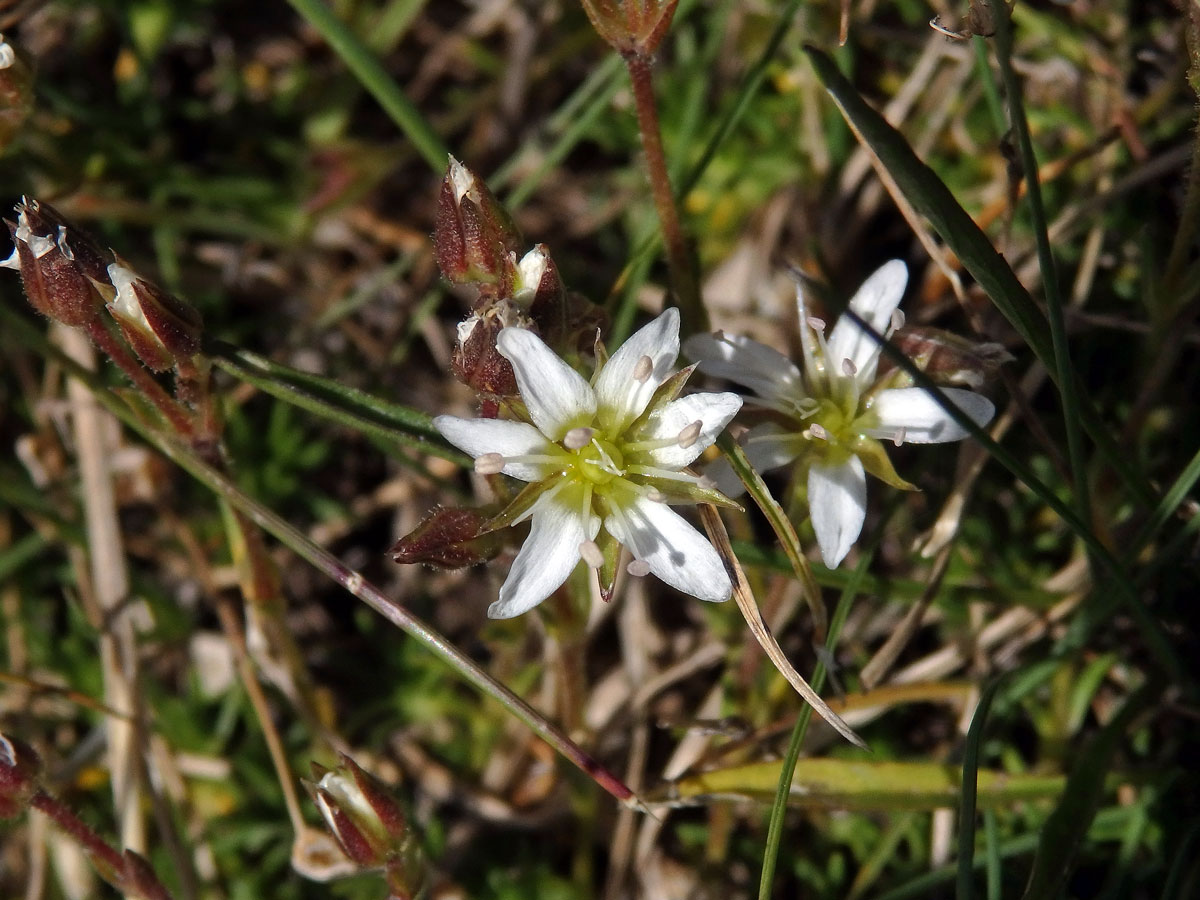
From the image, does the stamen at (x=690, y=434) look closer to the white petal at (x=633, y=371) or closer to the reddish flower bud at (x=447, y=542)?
the white petal at (x=633, y=371)

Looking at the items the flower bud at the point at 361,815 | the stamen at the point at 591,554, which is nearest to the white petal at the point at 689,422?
the stamen at the point at 591,554

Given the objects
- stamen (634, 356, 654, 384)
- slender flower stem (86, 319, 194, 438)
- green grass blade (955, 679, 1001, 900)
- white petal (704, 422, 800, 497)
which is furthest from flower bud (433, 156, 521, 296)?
green grass blade (955, 679, 1001, 900)

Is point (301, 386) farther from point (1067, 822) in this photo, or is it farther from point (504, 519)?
point (1067, 822)

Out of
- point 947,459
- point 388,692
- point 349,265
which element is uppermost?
point 349,265

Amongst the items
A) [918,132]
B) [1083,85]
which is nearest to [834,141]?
[918,132]

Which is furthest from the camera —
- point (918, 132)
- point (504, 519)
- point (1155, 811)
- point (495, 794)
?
point (918, 132)

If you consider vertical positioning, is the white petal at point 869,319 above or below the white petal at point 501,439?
below
